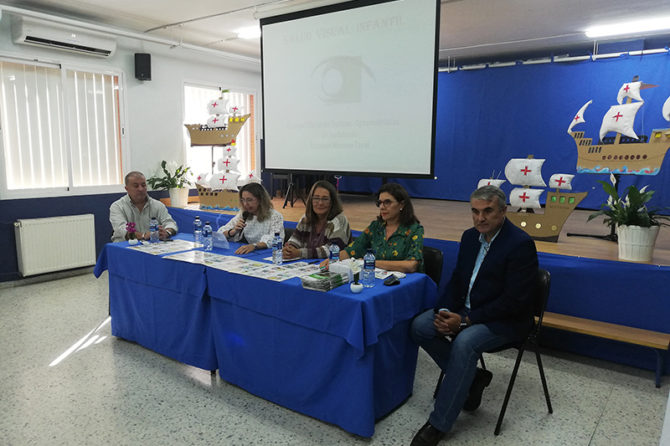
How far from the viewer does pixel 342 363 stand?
2104 mm

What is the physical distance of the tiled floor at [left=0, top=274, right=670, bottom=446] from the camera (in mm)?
2152

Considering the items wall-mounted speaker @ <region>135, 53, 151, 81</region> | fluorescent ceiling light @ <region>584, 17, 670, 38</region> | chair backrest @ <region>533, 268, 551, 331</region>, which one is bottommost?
chair backrest @ <region>533, 268, 551, 331</region>

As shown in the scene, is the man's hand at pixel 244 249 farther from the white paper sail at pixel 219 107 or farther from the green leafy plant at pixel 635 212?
the white paper sail at pixel 219 107

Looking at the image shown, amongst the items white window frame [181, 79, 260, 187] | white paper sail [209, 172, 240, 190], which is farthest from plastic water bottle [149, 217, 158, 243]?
white window frame [181, 79, 260, 187]

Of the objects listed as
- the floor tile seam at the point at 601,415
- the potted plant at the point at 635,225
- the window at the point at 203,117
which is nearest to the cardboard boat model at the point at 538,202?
the potted plant at the point at 635,225

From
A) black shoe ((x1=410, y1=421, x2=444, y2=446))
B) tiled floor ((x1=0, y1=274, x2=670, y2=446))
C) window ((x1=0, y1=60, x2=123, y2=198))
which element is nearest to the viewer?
black shoe ((x1=410, y1=421, x2=444, y2=446))

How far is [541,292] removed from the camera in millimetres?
2215

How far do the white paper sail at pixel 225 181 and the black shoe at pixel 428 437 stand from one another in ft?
12.9

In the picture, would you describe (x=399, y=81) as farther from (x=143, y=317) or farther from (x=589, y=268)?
(x=143, y=317)

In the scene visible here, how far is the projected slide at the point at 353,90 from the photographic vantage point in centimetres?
328

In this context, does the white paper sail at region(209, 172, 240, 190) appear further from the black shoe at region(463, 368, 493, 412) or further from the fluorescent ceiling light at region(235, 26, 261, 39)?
the black shoe at region(463, 368, 493, 412)

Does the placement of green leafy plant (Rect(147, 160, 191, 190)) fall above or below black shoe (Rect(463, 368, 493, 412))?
above

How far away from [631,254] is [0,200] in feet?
19.0

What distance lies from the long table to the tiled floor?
110 millimetres
